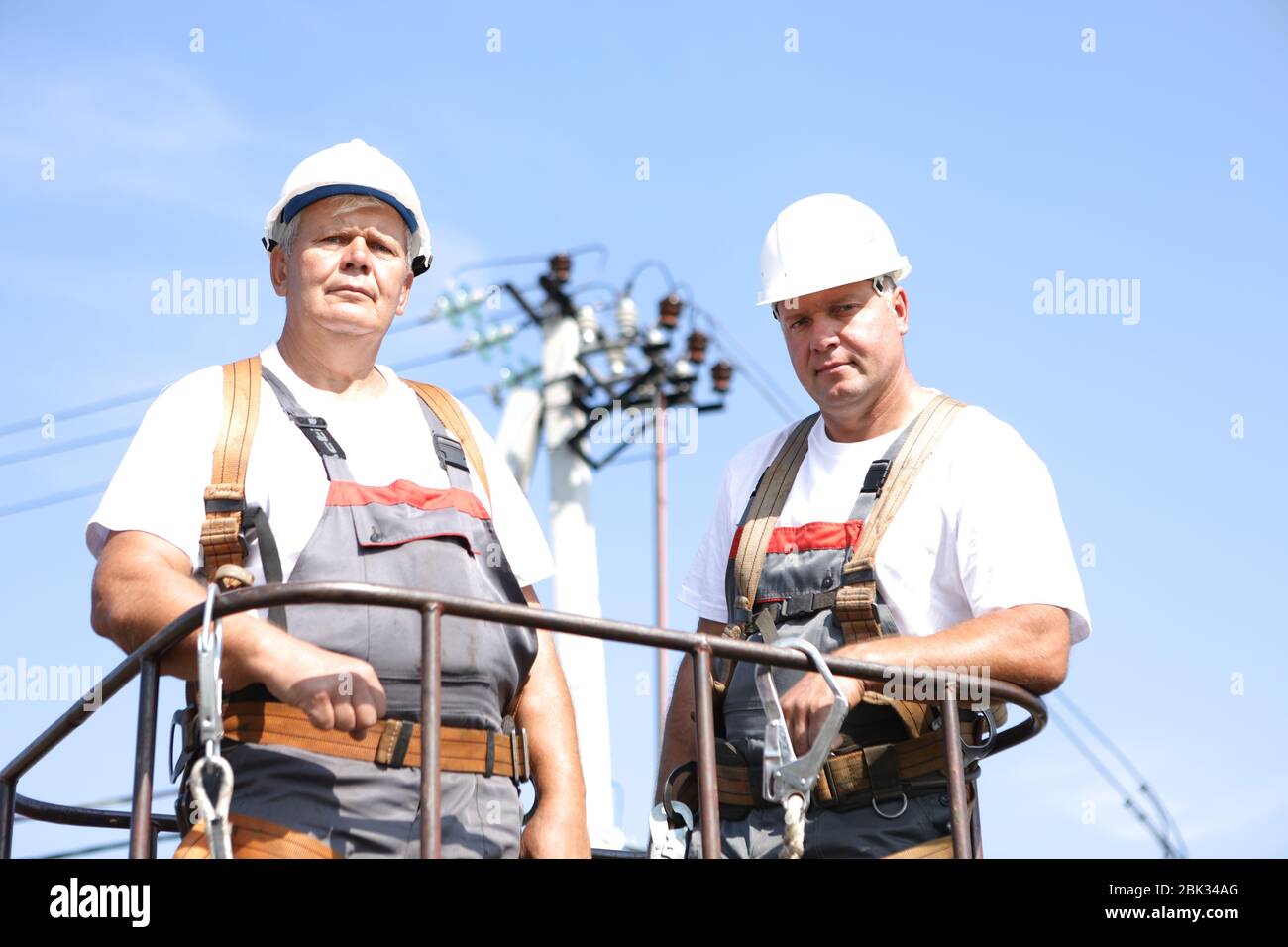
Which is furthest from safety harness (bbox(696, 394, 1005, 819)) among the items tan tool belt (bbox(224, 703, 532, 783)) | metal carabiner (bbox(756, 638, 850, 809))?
tan tool belt (bbox(224, 703, 532, 783))

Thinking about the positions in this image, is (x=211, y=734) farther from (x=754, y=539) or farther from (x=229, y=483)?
(x=754, y=539)

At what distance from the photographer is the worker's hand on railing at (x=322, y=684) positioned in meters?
3.66

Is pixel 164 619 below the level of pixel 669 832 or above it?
above

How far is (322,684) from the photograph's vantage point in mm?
3670

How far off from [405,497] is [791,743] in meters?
1.13

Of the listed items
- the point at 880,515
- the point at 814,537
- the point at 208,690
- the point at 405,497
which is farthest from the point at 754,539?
the point at 208,690

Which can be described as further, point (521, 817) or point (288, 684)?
point (521, 817)

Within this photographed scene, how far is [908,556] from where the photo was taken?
462 centimetres

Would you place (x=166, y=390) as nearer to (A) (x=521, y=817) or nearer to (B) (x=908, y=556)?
(A) (x=521, y=817)

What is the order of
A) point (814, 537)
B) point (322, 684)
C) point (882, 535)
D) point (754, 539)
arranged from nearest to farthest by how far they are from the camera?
1. point (322, 684)
2. point (882, 535)
3. point (814, 537)
4. point (754, 539)
